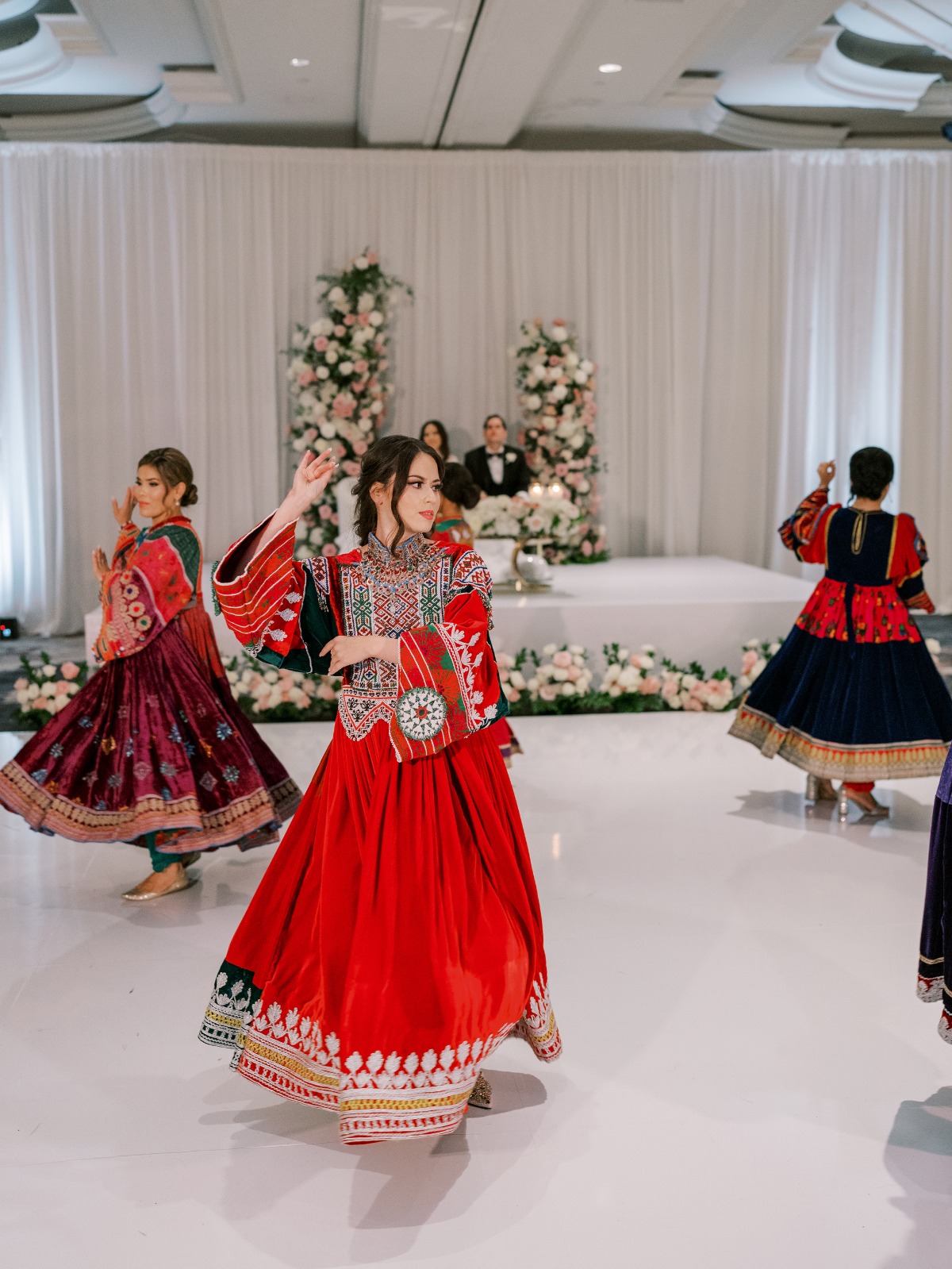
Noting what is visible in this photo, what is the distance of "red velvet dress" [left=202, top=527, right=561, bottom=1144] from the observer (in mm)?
2344

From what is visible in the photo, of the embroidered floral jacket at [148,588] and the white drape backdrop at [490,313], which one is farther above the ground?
the white drape backdrop at [490,313]

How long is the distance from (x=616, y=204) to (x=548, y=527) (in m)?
3.76

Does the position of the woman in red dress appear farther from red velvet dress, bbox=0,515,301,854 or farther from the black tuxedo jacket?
the black tuxedo jacket

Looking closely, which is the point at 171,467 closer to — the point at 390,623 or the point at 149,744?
the point at 149,744

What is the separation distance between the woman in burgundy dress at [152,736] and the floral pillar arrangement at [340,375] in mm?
5294

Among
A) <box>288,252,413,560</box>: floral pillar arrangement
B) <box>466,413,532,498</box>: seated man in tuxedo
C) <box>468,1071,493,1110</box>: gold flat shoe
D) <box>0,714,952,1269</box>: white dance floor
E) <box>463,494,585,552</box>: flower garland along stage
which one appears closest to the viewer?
<box>0,714,952,1269</box>: white dance floor

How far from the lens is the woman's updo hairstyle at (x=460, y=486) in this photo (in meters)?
4.60

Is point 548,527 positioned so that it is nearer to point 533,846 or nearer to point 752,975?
point 533,846

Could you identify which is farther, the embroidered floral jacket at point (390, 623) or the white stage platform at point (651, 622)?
the white stage platform at point (651, 622)

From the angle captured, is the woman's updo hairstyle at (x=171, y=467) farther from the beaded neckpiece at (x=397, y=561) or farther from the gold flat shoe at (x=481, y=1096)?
the gold flat shoe at (x=481, y=1096)

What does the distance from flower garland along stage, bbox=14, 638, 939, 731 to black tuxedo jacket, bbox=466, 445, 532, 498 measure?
2339 millimetres

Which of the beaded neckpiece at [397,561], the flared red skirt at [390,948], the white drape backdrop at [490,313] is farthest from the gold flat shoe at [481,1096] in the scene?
the white drape backdrop at [490,313]

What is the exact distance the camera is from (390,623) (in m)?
2.54

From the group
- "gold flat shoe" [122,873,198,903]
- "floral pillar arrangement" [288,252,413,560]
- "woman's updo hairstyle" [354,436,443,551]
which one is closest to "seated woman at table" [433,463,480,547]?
"gold flat shoe" [122,873,198,903]
